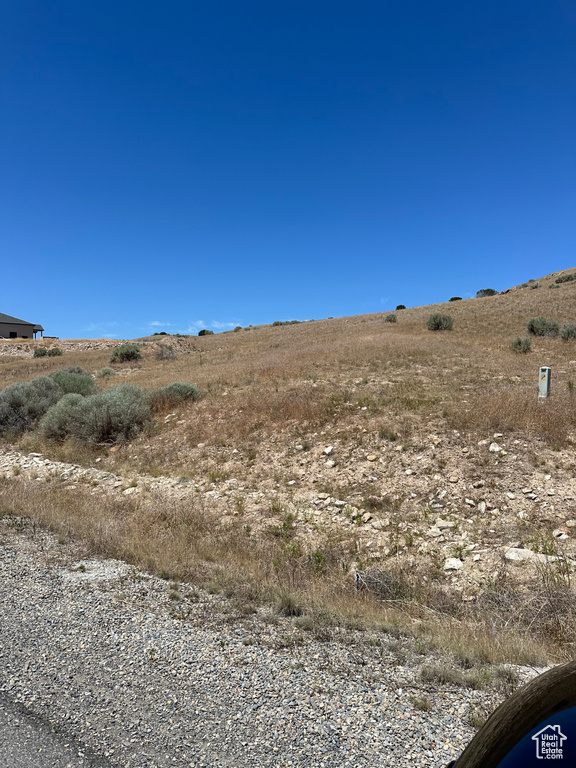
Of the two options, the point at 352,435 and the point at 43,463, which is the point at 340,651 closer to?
the point at 352,435

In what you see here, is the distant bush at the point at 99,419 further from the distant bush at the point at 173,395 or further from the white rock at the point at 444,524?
the white rock at the point at 444,524

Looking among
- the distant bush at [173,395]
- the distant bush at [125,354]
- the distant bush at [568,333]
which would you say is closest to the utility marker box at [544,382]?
the distant bush at [173,395]

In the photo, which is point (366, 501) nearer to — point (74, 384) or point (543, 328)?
point (74, 384)

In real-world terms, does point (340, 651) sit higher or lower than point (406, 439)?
lower

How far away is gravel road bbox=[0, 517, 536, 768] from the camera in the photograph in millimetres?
Result: 2502

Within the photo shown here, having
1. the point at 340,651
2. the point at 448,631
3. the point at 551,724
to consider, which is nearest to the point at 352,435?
the point at 448,631

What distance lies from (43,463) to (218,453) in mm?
4681

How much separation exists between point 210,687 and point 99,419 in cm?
1152

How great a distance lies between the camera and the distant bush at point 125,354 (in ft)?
100

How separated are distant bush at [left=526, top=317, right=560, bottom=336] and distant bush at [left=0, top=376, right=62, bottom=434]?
79.3 feet

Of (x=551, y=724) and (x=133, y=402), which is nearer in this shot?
(x=551, y=724)

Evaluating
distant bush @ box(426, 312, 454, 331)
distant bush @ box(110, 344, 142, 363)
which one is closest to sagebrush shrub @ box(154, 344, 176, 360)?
distant bush @ box(110, 344, 142, 363)

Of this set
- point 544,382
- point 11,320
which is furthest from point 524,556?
point 11,320

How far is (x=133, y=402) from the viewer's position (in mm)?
13992
